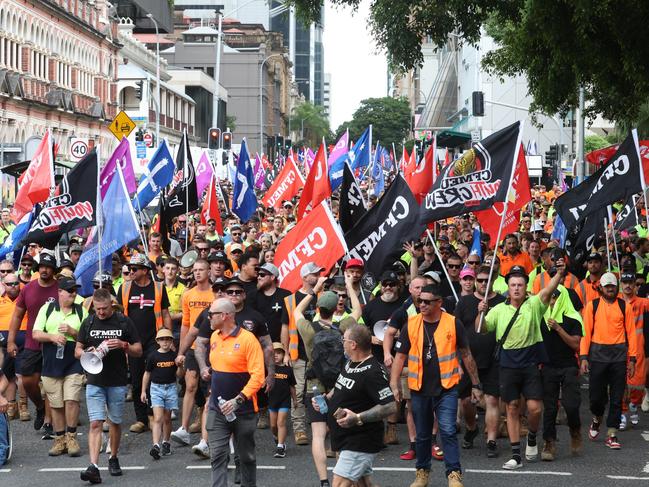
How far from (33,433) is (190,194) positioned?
769cm

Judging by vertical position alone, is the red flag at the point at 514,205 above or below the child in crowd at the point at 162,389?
above

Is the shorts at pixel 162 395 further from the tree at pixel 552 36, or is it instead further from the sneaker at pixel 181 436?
the tree at pixel 552 36

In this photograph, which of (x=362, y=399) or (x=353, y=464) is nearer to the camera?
(x=353, y=464)

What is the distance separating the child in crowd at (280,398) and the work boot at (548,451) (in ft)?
7.67

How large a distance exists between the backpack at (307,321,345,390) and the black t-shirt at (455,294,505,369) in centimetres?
247

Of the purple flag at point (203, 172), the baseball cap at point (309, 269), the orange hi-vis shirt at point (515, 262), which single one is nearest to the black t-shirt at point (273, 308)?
the baseball cap at point (309, 269)

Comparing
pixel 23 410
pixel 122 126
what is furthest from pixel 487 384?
pixel 122 126

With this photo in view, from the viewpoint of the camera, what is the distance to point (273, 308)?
39.1 ft

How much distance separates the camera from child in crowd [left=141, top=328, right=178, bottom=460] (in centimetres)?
1138

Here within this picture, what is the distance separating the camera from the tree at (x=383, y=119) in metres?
173

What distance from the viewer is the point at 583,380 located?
50.8ft

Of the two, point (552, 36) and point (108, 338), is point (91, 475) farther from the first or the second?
point (552, 36)

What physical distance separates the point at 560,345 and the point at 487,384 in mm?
753

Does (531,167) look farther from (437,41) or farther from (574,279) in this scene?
(574,279)
